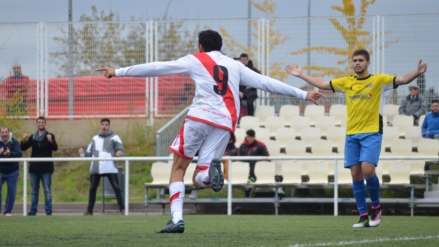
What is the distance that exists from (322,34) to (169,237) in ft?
47.2

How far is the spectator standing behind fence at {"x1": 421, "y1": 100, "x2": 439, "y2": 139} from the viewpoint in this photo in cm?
1770

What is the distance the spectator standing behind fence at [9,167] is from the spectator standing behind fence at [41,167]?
0.27 meters

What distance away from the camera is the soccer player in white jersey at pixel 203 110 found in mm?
8031

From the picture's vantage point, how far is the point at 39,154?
16375mm

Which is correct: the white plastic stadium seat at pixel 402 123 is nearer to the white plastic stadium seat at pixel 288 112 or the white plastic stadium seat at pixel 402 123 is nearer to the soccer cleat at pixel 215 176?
the white plastic stadium seat at pixel 288 112

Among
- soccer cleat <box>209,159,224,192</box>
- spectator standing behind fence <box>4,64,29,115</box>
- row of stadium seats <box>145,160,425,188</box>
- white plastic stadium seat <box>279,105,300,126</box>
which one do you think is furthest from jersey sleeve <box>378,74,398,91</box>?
spectator standing behind fence <box>4,64,29,115</box>

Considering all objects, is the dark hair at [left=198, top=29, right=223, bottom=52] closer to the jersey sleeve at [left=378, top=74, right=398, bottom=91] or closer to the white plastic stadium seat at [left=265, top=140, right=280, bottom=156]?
the jersey sleeve at [left=378, top=74, right=398, bottom=91]

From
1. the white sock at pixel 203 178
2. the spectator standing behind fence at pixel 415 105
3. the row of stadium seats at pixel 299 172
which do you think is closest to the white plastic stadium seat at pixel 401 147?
the row of stadium seats at pixel 299 172

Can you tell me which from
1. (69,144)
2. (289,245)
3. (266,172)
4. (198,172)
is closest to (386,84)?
(198,172)

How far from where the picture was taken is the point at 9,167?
1587 centimetres

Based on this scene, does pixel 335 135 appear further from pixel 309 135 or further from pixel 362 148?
pixel 362 148

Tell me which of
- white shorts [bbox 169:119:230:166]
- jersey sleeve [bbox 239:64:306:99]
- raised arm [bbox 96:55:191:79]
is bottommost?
white shorts [bbox 169:119:230:166]

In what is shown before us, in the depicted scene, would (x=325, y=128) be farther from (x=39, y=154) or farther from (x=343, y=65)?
(x=39, y=154)

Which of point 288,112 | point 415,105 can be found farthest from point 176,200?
point 415,105
